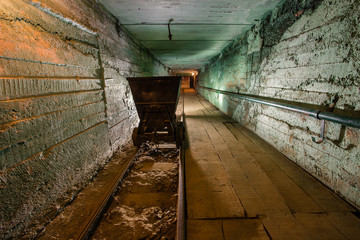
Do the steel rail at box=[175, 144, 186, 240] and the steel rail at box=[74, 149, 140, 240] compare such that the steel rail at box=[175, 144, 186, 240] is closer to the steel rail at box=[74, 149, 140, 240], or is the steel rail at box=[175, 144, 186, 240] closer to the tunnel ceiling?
the steel rail at box=[74, 149, 140, 240]

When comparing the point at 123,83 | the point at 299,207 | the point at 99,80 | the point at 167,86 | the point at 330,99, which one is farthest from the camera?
the point at 123,83

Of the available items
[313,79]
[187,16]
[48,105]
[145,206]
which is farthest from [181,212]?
[187,16]

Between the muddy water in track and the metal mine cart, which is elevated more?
the metal mine cart

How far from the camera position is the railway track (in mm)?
1675

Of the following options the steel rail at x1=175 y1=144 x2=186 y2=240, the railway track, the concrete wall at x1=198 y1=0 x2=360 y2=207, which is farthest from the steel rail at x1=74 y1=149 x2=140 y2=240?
the concrete wall at x1=198 y1=0 x2=360 y2=207

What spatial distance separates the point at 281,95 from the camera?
3158mm

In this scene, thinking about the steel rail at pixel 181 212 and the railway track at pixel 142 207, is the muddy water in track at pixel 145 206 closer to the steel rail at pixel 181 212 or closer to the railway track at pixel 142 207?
the railway track at pixel 142 207

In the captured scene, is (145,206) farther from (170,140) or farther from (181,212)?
(170,140)

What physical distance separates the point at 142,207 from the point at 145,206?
0.13ft

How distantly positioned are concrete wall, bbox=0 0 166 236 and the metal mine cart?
2.19 ft

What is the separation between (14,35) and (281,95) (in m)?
4.12

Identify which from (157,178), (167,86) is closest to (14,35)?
(167,86)

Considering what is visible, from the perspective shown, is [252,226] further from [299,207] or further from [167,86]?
[167,86]

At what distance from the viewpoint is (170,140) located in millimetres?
3328
